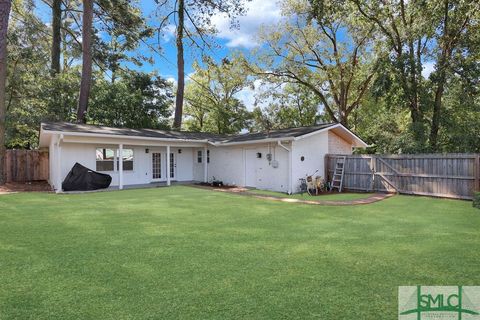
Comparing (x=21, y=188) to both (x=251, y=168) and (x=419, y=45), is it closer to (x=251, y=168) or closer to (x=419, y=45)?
(x=251, y=168)

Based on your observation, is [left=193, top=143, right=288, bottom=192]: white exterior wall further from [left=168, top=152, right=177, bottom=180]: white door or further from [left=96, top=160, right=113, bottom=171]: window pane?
[left=96, top=160, right=113, bottom=171]: window pane

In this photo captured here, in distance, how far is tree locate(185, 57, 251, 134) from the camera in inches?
1168

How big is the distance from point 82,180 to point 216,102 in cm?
2070

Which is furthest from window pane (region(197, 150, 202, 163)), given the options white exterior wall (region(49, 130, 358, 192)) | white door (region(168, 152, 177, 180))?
white door (region(168, 152, 177, 180))

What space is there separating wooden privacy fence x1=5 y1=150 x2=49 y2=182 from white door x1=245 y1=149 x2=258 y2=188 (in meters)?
12.0

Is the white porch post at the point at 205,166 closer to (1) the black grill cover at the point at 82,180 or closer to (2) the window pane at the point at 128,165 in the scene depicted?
(2) the window pane at the point at 128,165

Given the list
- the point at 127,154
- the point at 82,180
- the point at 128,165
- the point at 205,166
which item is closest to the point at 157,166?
the point at 128,165

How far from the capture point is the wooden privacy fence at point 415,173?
1057 cm

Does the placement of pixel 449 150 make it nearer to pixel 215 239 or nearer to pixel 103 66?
pixel 215 239

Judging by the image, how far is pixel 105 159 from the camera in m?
14.7

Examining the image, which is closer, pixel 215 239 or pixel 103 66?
pixel 215 239

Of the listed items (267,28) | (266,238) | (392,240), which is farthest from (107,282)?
(267,28)

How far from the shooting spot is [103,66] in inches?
892

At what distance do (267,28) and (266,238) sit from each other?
21939 mm
